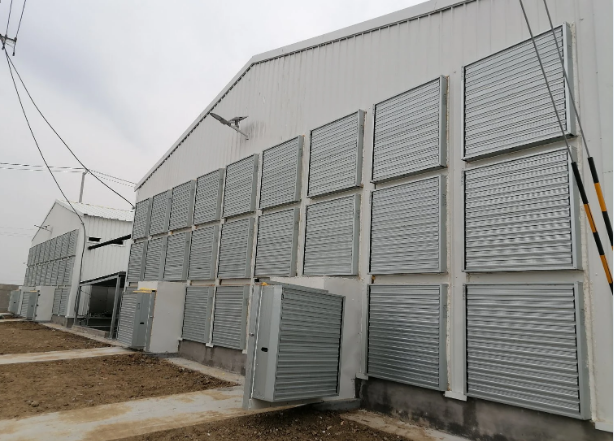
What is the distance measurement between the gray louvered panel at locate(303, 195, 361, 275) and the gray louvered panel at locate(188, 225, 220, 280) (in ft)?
12.7

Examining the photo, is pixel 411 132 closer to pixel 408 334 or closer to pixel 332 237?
pixel 332 237

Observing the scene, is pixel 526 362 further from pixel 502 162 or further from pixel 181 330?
pixel 181 330

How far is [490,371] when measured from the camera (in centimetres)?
552

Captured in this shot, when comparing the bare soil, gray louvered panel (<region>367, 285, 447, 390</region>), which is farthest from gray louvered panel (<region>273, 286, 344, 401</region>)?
the bare soil

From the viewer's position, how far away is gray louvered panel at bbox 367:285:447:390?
6152 mm

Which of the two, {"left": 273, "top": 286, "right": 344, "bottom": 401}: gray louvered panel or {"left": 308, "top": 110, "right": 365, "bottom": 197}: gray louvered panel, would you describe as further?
{"left": 308, "top": 110, "right": 365, "bottom": 197}: gray louvered panel

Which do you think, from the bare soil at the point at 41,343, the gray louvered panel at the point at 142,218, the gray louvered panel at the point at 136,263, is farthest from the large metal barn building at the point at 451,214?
the gray louvered panel at the point at 142,218

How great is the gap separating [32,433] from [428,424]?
5050 millimetres

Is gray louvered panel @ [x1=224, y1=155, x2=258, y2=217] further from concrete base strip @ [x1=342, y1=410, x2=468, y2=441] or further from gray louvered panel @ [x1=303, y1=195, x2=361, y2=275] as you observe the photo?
concrete base strip @ [x1=342, y1=410, x2=468, y2=441]

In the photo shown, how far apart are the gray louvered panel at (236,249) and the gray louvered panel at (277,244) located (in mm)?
372

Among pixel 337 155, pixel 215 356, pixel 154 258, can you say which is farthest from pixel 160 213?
pixel 337 155

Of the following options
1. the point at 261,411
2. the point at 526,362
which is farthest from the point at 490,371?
the point at 261,411

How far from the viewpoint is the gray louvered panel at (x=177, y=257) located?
1288cm

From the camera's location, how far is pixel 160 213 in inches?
594
